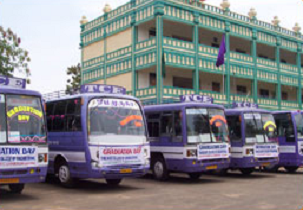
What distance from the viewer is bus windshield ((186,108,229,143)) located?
14.8 meters

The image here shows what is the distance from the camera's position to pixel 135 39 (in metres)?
35.2

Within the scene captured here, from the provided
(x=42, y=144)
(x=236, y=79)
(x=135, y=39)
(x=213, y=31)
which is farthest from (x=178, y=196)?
(x=236, y=79)

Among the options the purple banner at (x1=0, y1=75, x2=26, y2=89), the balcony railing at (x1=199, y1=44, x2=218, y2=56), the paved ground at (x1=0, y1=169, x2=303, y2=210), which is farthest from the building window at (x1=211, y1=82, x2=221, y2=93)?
the purple banner at (x1=0, y1=75, x2=26, y2=89)

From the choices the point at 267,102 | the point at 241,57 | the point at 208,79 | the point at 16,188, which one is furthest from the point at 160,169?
the point at 267,102

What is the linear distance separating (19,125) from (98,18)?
30429 mm

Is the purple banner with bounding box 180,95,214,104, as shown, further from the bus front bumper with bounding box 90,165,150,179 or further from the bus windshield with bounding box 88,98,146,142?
the bus front bumper with bounding box 90,165,150,179

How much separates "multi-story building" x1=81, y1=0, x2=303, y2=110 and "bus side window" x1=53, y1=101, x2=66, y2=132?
17612mm

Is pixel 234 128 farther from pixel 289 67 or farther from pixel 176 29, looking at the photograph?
pixel 289 67

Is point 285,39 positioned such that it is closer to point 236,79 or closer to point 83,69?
point 236,79

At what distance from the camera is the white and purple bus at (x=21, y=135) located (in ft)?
34.0

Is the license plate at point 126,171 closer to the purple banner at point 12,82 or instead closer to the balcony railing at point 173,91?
the purple banner at point 12,82

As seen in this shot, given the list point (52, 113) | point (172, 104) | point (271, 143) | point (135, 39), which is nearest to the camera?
point (52, 113)

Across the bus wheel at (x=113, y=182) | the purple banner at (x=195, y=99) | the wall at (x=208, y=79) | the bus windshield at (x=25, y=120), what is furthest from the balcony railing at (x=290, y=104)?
the bus windshield at (x=25, y=120)

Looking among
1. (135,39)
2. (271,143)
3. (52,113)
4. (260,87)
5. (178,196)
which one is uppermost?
(135,39)
